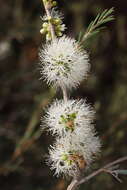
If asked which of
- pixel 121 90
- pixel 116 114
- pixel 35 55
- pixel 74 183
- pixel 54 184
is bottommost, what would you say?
pixel 54 184

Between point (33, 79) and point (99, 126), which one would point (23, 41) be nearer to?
point (33, 79)

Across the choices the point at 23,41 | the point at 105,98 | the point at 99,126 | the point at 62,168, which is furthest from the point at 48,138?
the point at 62,168

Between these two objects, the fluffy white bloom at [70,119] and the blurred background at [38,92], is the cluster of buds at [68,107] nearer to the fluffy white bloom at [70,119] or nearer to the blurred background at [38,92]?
the fluffy white bloom at [70,119]

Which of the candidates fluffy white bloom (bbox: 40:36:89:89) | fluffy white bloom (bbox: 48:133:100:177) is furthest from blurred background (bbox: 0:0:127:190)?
fluffy white bloom (bbox: 40:36:89:89)

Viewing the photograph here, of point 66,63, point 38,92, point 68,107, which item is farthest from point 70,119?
point 38,92

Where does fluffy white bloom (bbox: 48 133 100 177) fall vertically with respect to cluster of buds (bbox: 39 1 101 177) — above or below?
below

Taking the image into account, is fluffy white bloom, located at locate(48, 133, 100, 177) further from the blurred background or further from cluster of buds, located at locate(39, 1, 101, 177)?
the blurred background

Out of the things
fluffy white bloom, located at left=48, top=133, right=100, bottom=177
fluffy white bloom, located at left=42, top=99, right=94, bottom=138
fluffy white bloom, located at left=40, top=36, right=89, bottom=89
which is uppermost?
fluffy white bloom, located at left=40, top=36, right=89, bottom=89

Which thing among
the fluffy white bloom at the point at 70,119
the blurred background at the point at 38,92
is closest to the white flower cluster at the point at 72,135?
the fluffy white bloom at the point at 70,119
